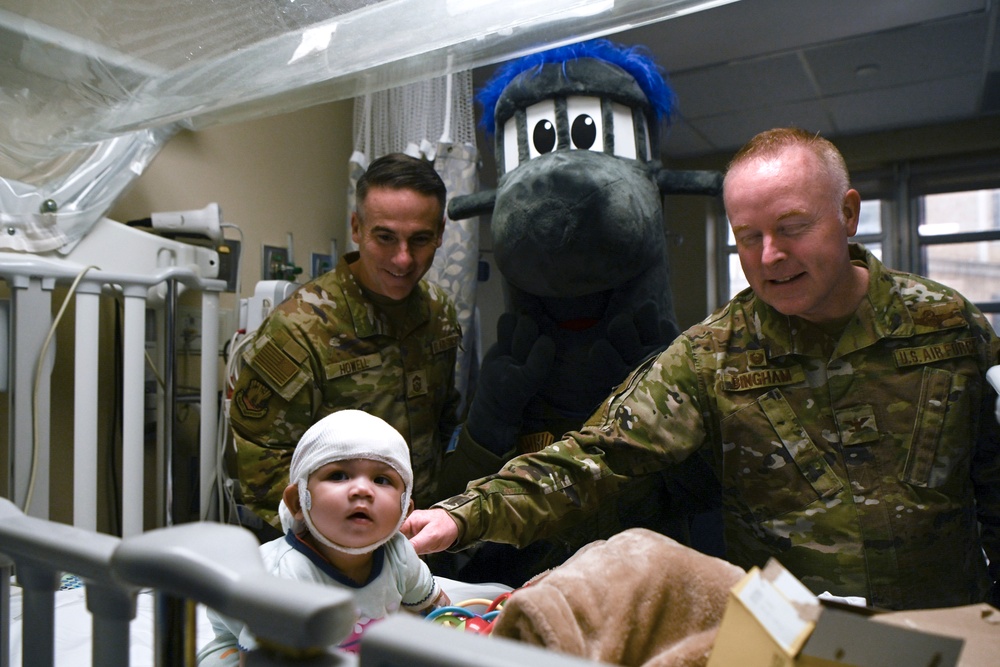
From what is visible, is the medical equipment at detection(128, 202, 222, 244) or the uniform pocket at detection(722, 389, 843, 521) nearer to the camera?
the uniform pocket at detection(722, 389, 843, 521)

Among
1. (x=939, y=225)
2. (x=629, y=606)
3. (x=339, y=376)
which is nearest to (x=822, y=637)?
(x=629, y=606)

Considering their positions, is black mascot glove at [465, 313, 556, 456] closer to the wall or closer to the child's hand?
the child's hand

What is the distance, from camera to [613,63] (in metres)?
1.83

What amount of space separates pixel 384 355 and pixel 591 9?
1.04 meters

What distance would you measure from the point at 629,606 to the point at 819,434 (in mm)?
691

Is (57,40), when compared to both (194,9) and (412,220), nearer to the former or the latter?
(194,9)

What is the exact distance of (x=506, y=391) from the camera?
5.52 feet

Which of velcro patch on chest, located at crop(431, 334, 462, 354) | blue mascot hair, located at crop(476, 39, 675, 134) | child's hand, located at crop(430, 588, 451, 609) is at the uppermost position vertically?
blue mascot hair, located at crop(476, 39, 675, 134)

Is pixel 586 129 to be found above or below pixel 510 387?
above

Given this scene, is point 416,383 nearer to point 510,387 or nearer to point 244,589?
point 510,387

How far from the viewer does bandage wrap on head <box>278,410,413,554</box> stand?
1.06 m

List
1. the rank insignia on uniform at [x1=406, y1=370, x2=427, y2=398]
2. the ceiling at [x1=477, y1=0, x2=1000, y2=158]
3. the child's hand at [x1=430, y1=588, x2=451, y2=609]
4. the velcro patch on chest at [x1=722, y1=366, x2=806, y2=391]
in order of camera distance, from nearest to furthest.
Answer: the child's hand at [x1=430, y1=588, x2=451, y2=609]
the velcro patch on chest at [x1=722, y1=366, x2=806, y2=391]
the rank insignia on uniform at [x1=406, y1=370, x2=427, y2=398]
the ceiling at [x1=477, y1=0, x2=1000, y2=158]

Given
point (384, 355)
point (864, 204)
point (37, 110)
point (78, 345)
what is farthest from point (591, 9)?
point (864, 204)

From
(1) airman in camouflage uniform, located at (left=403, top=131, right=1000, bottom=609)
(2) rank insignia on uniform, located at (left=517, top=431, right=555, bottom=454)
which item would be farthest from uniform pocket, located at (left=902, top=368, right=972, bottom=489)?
(2) rank insignia on uniform, located at (left=517, top=431, right=555, bottom=454)
